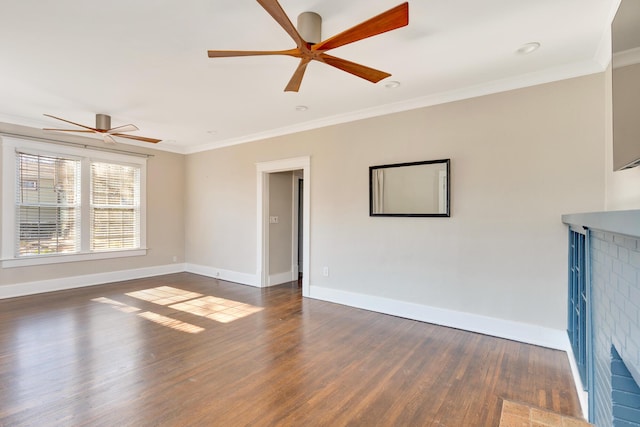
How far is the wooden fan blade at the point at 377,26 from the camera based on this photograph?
1678 millimetres

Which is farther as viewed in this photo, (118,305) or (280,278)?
(280,278)

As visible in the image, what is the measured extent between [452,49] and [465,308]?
8.49 feet

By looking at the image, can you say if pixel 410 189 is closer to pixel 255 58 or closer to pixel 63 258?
pixel 255 58

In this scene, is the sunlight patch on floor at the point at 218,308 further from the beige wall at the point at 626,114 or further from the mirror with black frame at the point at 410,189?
the beige wall at the point at 626,114

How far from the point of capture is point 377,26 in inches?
71.5

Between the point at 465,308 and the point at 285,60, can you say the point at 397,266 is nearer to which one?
the point at 465,308

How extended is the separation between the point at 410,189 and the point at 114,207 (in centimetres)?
521

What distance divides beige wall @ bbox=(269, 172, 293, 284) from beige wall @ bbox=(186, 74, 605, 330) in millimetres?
889

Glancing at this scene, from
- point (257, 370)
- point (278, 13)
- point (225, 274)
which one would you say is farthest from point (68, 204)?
point (278, 13)

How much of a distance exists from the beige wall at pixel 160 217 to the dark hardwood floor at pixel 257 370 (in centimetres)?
166

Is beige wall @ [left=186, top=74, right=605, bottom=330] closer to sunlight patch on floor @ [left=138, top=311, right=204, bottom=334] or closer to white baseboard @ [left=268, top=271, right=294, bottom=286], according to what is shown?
white baseboard @ [left=268, top=271, right=294, bottom=286]

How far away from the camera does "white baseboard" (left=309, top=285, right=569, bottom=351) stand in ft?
9.71

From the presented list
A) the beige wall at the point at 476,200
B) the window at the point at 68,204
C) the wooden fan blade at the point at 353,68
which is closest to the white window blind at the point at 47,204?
the window at the point at 68,204

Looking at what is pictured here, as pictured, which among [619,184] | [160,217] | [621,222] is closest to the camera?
[621,222]
